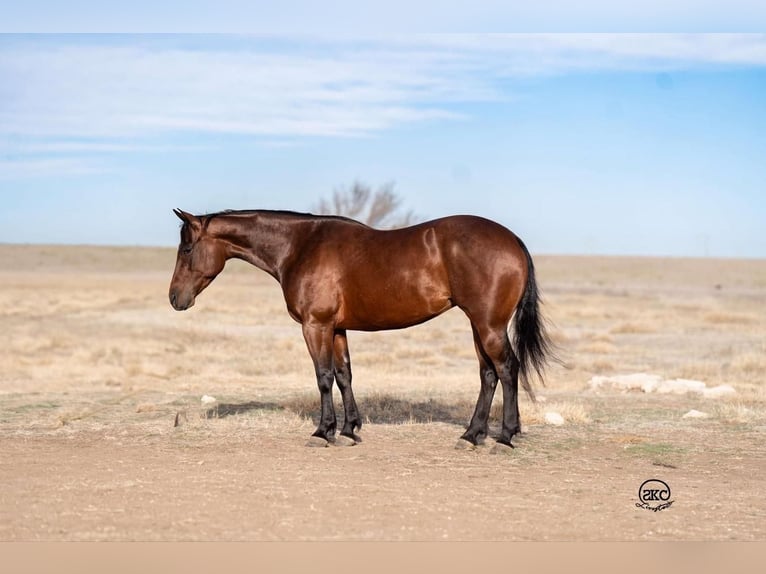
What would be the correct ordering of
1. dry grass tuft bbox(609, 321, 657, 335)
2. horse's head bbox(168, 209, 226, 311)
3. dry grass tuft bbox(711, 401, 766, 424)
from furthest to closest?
1. dry grass tuft bbox(609, 321, 657, 335)
2. dry grass tuft bbox(711, 401, 766, 424)
3. horse's head bbox(168, 209, 226, 311)

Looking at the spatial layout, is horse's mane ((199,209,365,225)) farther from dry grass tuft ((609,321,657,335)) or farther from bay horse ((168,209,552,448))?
dry grass tuft ((609,321,657,335))

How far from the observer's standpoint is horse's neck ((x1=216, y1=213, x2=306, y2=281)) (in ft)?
32.9

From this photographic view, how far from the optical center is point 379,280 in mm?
9391

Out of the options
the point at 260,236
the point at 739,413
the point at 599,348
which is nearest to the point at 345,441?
the point at 260,236

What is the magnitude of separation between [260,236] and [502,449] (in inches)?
135

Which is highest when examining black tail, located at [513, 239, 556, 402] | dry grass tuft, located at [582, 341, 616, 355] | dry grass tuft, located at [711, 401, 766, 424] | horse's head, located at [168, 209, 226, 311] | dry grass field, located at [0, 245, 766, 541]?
horse's head, located at [168, 209, 226, 311]

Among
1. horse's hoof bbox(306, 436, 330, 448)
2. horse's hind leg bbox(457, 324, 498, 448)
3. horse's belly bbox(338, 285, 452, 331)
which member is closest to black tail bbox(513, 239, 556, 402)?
horse's hind leg bbox(457, 324, 498, 448)

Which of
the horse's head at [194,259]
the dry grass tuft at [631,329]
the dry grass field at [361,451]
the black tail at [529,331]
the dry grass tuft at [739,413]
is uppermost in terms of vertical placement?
the horse's head at [194,259]

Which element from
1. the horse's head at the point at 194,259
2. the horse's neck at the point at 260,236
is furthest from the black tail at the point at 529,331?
the horse's head at the point at 194,259

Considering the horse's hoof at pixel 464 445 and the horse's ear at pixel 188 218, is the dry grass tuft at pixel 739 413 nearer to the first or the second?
the horse's hoof at pixel 464 445

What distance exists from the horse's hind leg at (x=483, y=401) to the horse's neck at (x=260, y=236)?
2263 millimetres

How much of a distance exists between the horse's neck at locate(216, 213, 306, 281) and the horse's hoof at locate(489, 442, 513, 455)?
9.64 feet

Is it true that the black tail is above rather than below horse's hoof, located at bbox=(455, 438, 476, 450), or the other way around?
above

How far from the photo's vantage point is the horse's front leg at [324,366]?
9.60m
